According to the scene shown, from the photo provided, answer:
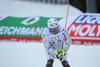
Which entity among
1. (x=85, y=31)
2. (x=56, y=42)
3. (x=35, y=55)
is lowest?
(x=35, y=55)

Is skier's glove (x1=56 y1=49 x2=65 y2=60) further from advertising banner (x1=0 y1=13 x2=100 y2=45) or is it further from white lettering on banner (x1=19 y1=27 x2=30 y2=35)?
white lettering on banner (x1=19 y1=27 x2=30 y2=35)

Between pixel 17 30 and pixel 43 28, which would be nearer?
pixel 43 28

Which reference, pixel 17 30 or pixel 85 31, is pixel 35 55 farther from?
pixel 85 31

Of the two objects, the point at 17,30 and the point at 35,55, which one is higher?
the point at 17,30

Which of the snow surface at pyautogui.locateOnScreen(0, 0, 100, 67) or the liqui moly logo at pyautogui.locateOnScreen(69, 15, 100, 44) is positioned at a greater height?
the liqui moly logo at pyautogui.locateOnScreen(69, 15, 100, 44)

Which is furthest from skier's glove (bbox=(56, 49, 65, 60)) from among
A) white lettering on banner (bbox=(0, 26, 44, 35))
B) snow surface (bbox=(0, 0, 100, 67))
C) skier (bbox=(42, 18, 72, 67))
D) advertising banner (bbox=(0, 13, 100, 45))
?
white lettering on banner (bbox=(0, 26, 44, 35))

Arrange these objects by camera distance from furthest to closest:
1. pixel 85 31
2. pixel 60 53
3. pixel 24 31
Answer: pixel 24 31 → pixel 85 31 → pixel 60 53

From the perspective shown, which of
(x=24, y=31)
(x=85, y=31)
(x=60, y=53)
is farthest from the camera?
(x=24, y=31)

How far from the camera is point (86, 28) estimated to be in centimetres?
632

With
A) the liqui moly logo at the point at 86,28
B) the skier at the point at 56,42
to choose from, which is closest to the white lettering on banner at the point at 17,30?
the liqui moly logo at the point at 86,28

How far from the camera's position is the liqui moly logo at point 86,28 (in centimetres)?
627

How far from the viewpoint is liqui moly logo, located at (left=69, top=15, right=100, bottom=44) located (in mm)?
6270

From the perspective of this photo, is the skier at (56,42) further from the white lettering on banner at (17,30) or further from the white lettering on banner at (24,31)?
the white lettering on banner at (17,30)

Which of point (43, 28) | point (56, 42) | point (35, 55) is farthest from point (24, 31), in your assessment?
point (56, 42)
